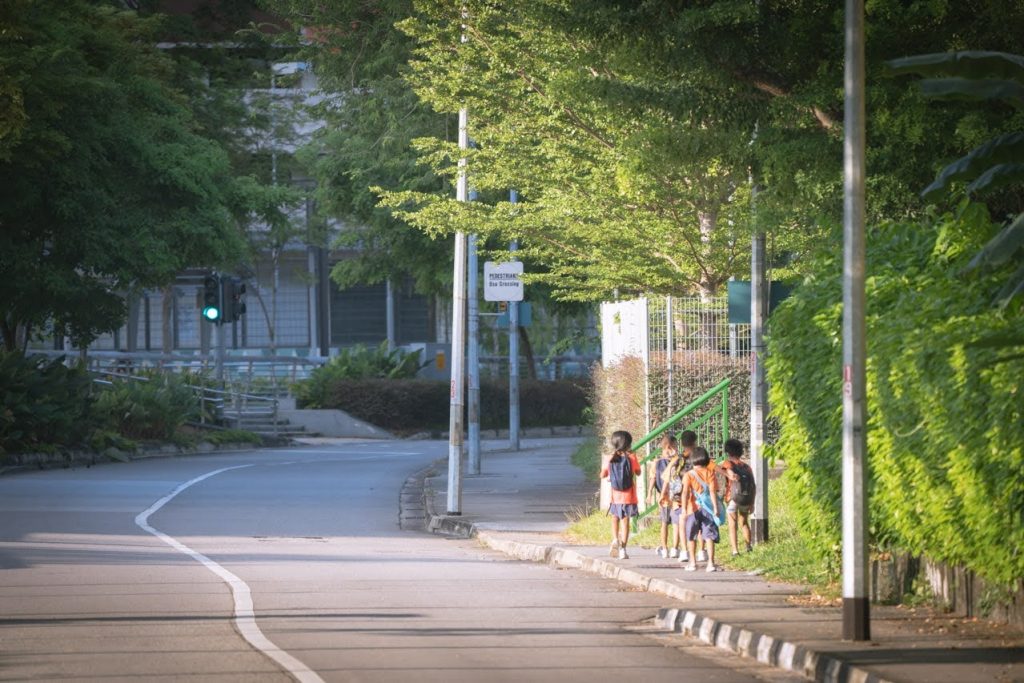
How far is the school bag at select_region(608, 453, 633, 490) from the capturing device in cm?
1833

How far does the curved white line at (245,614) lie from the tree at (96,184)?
42.3 feet

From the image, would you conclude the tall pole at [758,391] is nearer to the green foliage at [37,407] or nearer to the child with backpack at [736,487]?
the child with backpack at [736,487]

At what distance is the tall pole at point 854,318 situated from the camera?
11.7m

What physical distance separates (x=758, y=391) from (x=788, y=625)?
19.4ft

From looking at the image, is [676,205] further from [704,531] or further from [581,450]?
[581,450]

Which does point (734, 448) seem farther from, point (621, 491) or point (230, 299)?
point (230, 299)

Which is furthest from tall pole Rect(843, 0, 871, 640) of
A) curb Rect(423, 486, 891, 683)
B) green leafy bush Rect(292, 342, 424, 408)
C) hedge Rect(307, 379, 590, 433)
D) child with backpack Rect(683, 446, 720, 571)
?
green leafy bush Rect(292, 342, 424, 408)

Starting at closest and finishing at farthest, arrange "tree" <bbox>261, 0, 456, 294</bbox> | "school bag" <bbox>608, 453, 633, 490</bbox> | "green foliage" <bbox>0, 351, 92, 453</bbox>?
"school bag" <bbox>608, 453, 633, 490</bbox>
"green foliage" <bbox>0, 351, 92, 453</bbox>
"tree" <bbox>261, 0, 456, 294</bbox>

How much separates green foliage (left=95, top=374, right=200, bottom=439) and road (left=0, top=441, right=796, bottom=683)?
1155cm

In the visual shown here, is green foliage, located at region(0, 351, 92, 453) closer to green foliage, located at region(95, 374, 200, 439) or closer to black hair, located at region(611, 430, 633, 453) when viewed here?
green foliage, located at region(95, 374, 200, 439)

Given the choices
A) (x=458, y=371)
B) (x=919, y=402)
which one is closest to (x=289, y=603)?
(x=919, y=402)

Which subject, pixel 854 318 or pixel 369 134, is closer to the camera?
pixel 854 318

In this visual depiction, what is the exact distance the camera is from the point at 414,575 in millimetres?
17469

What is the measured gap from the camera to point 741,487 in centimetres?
1753
